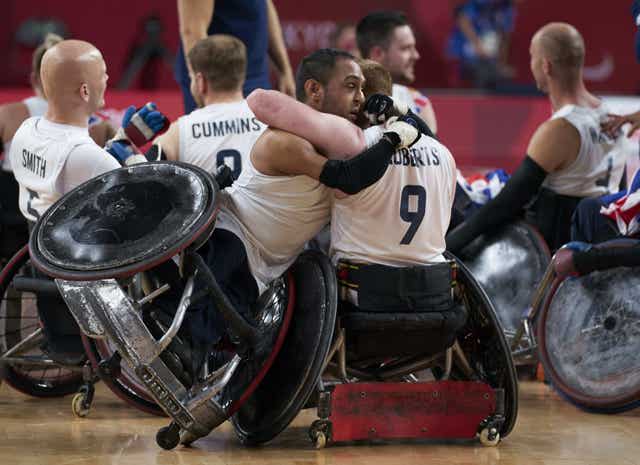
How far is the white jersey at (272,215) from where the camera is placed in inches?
178

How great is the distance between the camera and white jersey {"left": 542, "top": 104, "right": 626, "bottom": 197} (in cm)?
612

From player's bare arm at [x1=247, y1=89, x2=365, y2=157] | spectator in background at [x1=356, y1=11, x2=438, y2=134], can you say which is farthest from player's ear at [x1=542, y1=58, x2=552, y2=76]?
player's bare arm at [x1=247, y1=89, x2=365, y2=157]

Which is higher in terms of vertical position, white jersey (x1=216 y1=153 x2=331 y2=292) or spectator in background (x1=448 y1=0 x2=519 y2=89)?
white jersey (x1=216 y1=153 x2=331 y2=292)

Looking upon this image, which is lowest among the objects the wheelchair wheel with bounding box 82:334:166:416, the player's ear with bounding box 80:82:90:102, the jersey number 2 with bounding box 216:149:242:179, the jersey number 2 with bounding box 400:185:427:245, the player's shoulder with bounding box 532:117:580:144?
the wheelchair wheel with bounding box 82:334:166:416

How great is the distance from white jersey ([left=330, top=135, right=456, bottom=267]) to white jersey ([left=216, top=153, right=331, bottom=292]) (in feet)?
0.35

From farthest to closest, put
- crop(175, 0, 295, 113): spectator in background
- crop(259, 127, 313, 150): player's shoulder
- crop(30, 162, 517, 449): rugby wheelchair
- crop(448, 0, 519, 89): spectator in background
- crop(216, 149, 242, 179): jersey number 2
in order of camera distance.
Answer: crop(448, 0, 519, 89): spectator in background → crop(175, 0, 295, 113): spectator in background → crop(216, 149, 242, 179): jersey number 2 → crop(259, 127, 313, 150): player's shoulder → crop(30, 162, 517, 449): rugby wheelchair

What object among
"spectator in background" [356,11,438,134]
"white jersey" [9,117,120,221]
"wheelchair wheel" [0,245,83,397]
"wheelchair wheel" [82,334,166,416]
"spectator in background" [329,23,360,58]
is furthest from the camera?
"spectator in background" [329,23,360,58]

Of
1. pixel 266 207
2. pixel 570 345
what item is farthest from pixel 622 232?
pixel 266 207

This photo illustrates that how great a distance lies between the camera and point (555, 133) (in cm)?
605

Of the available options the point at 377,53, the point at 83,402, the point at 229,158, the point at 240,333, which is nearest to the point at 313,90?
the point at 240,333

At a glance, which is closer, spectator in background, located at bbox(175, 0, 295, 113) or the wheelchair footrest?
the wheelchair footrest

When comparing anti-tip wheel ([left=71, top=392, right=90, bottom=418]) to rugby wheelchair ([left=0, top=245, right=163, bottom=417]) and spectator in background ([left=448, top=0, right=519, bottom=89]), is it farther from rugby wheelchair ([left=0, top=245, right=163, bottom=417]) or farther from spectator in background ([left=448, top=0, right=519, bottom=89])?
spectator in background ([left=448, top=0, right=519, bottom=89])

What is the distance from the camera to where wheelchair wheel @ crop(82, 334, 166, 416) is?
15.5ft

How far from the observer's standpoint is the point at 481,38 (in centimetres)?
1440
